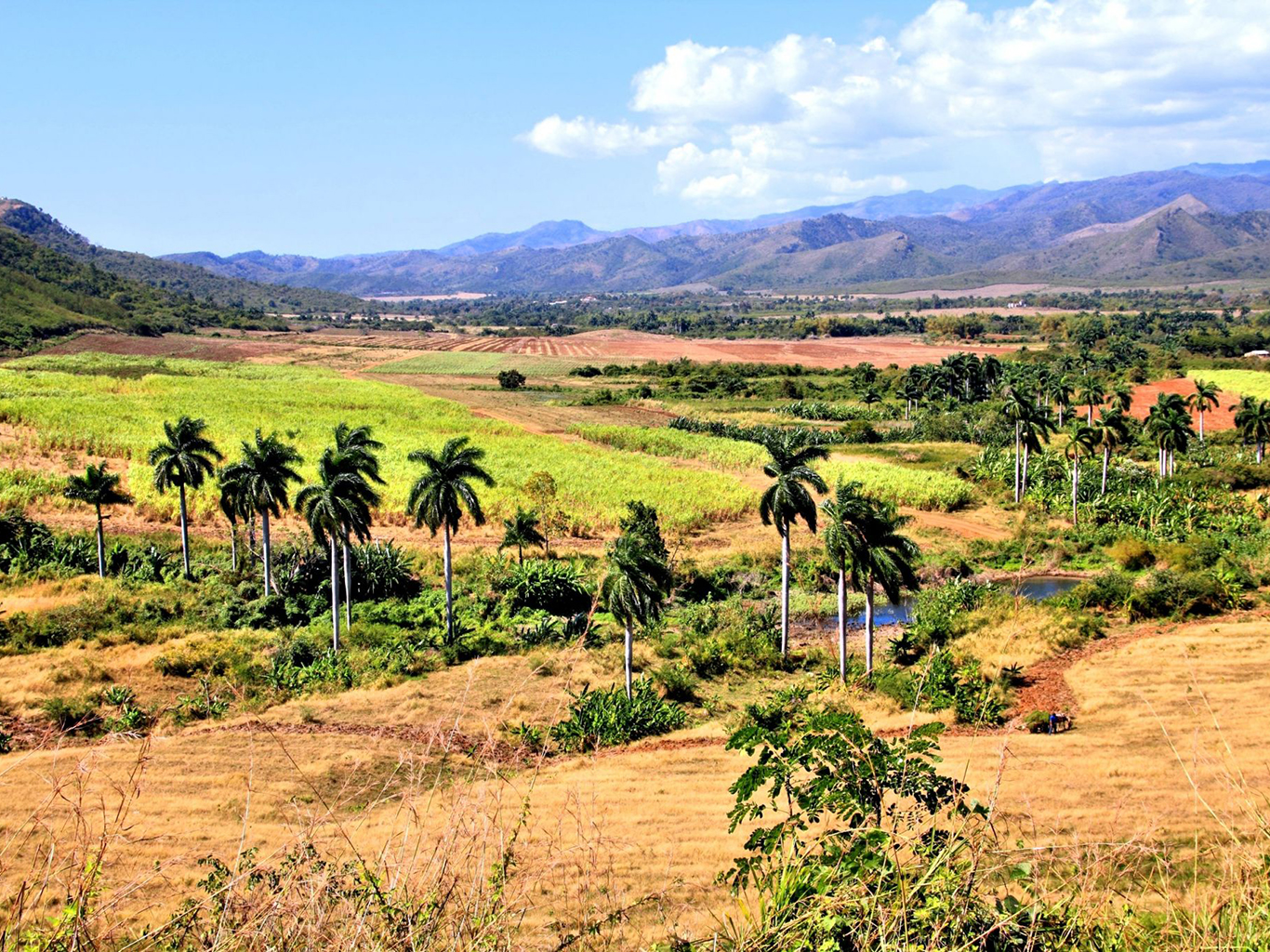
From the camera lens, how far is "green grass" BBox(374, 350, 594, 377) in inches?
4398

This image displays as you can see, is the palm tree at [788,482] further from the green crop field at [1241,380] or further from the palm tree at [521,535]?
the green crop field at [1241,380]

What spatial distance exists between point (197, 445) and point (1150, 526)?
1652 inches

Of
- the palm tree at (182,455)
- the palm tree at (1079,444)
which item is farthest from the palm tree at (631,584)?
the palm tree at (1079,444)

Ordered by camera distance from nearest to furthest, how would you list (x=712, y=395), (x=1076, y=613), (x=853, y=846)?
(x=853, y=846) < (x=1076, y=613) < (x=712, y=395)

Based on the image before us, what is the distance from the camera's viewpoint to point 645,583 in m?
21.7

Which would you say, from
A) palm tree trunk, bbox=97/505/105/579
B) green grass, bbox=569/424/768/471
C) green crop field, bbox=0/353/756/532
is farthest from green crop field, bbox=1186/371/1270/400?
palm tree trunk, bbox=97/505/105/579

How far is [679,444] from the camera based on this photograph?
61.4 m

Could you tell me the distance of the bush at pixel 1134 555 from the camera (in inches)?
1384

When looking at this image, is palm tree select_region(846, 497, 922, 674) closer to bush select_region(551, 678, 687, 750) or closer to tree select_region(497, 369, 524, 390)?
bush select_region(551, 678, 687, 750)

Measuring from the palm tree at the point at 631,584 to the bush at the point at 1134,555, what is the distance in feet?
76.7

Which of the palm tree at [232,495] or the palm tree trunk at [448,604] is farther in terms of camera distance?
the palm tree at [232,495]

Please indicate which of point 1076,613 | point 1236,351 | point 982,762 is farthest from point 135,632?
point 1236,351

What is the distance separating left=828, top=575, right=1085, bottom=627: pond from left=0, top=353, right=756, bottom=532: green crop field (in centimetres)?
1102

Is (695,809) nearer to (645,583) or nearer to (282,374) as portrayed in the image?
(645,583)
